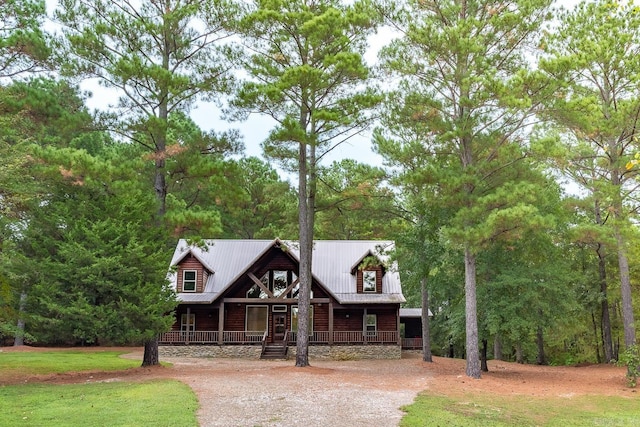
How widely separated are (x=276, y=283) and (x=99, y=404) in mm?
17721

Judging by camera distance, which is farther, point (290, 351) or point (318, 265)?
point (318, 265)

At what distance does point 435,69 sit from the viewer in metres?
16.5

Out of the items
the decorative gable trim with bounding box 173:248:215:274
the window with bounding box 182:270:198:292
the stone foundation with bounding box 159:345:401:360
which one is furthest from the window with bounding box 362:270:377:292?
the window with bounding box 182:270:198:292

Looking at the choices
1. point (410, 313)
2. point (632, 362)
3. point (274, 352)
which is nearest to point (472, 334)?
point (632, 362)

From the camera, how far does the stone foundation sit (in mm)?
25078

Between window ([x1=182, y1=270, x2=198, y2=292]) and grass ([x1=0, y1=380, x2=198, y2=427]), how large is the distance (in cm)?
1439

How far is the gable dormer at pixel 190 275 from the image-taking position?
26.7 m

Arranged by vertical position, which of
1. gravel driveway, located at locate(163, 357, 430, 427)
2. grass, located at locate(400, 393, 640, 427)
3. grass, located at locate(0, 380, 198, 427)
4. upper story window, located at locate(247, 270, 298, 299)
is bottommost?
grass, located at locate(400, 393, 640, 427)

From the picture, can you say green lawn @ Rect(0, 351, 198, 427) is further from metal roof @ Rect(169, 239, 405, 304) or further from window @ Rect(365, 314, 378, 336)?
window @ Rect(365, 314, 378, 336)

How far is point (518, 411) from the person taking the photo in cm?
1028

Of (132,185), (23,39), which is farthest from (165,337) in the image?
(23,39)

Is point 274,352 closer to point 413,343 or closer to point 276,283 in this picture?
point 276,283

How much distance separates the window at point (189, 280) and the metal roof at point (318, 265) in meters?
0.32

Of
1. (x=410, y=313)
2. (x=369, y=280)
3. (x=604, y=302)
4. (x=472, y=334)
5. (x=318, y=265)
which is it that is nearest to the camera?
(x=472, y=334)
